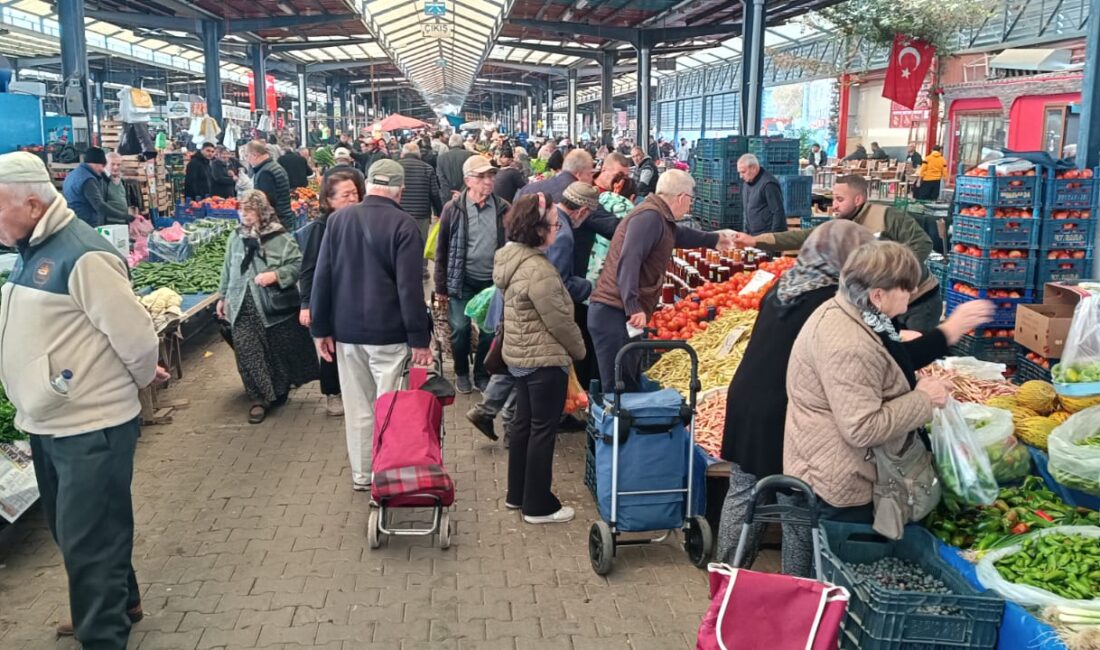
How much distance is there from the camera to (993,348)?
7594 mm

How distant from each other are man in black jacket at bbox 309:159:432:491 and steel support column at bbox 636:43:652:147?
59.7 ft

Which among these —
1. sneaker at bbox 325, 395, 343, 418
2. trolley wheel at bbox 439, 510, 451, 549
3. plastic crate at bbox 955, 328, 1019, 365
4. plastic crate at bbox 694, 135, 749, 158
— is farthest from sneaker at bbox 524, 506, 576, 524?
plastic crate at bbox 694, 135, 749, 158

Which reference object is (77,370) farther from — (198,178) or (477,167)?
(198,178)

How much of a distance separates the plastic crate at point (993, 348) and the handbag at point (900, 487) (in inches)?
182

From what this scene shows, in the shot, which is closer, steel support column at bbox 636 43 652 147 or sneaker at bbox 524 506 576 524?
sneaker at bbox 524 506 576 524

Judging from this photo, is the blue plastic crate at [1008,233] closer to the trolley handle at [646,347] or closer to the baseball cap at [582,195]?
the baseball cap at [582,195]

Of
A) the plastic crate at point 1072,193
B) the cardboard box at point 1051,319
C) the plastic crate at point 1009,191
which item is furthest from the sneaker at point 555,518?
the plastic crate at point 1072,193

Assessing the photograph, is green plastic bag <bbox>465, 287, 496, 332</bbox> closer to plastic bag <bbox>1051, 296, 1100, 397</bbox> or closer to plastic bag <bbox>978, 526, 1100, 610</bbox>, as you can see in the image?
plastic bag <bbox>1051, 296, 1100, 397</bbox>

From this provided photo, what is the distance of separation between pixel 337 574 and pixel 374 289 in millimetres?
1487

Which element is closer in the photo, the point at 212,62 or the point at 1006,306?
the point at 1006,306

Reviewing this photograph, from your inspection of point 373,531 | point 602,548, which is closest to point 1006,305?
point 602,548

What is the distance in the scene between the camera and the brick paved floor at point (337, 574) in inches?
155

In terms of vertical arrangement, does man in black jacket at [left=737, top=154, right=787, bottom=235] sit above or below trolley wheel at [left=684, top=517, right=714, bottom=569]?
above

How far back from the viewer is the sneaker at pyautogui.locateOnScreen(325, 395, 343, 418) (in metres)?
7.12
